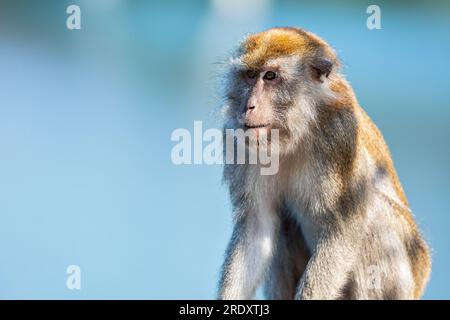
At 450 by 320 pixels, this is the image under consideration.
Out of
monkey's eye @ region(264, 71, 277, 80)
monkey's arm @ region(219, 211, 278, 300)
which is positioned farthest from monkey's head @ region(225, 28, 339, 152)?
monkey's arm @ region(219, 211, 278, 300)

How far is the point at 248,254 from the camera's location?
8.59 m

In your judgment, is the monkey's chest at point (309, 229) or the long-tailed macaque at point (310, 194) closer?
the long-tailed macaque at point (310, 194)

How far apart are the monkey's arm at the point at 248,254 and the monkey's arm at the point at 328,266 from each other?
0.60 m

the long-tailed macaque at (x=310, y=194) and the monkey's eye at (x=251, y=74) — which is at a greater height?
the monkey's eye at (x=251, y=74)

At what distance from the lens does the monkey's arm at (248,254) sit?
852 cm

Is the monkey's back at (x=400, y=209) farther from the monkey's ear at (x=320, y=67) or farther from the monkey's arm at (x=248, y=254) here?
the monkey's arm at (x=248, y=254)

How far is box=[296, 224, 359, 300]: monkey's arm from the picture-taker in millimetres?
8039

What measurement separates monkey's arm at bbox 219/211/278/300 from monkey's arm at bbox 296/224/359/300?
60 centimetres

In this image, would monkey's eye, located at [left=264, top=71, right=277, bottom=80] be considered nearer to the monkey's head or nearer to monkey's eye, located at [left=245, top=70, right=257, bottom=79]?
the monkey's head

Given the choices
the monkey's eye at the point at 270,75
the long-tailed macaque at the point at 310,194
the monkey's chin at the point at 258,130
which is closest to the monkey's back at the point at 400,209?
the long-tailed macaque at the point at 310,194

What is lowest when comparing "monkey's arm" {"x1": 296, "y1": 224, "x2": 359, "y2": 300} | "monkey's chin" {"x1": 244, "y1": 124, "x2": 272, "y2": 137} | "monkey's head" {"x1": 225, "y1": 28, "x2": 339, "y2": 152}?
"monkey's arm" {"x1": 296, "y1": 224, "x2": 359, "y2": 300}

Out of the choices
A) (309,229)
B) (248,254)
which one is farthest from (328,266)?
(248,254)
